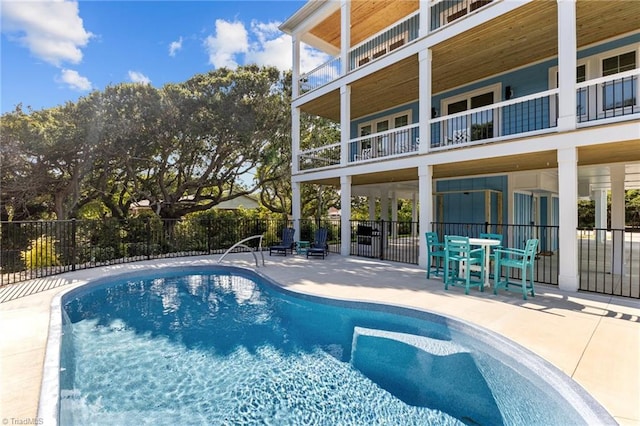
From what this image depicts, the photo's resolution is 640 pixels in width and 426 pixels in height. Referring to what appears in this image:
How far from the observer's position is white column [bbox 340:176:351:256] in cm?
1222

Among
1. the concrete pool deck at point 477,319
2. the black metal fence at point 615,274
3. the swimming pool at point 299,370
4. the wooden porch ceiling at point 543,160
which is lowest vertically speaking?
the swimming pool at point 299,370

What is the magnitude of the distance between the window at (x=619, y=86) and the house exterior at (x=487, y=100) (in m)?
0.03

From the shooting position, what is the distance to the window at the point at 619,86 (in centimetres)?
829

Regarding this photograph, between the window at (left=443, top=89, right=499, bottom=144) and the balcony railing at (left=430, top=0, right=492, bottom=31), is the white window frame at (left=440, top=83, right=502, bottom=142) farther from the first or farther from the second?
the balcony railing at (left=430, top=0, right=492, bottom=31)

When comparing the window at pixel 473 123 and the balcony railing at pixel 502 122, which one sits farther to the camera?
the window at pixel 473 123

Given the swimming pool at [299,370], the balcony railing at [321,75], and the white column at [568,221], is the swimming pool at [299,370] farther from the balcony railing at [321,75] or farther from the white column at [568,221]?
the balcony railing at [321,75]

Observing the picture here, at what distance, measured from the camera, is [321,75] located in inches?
534

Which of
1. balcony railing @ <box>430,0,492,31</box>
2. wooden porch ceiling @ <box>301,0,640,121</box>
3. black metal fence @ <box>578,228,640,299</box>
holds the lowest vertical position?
black metal fence @ <box>578,228,640,299</box>

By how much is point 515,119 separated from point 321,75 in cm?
775

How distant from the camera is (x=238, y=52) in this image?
1738 cm

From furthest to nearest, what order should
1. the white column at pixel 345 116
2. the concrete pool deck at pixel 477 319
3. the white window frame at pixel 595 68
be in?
the white column at pixel 345 116
the white window frame at pixel 595 68
the concrete pool deck at pixel 477 319

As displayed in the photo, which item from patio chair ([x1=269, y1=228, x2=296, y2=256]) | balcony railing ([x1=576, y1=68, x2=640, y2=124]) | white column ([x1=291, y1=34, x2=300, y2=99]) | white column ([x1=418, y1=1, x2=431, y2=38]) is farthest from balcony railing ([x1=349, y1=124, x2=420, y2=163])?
balcony railing ([x1=576, y1=68, x2=640, y2=124])

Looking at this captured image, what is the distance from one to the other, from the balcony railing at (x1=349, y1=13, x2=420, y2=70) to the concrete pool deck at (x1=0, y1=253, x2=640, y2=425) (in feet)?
29.2

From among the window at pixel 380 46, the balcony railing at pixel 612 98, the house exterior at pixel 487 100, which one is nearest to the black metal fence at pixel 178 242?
the house exterior at pixel 487 100
